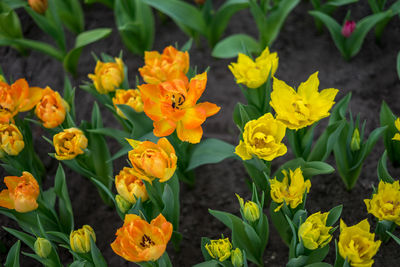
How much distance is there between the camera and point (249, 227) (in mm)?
1290

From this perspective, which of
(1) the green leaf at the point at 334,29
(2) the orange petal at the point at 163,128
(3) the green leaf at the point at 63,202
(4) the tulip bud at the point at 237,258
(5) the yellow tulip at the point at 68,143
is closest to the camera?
(4) the tulip bud at the point at 237,258

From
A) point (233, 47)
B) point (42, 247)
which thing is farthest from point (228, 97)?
point (42, 247)

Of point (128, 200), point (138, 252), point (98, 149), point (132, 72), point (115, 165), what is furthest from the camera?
point (132, 72)

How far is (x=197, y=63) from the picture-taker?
2.28m

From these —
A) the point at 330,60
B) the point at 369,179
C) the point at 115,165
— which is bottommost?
the point at 115,165

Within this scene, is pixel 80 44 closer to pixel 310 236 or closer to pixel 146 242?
pixel 146 242

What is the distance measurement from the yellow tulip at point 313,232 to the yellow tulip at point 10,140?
3.14 ft

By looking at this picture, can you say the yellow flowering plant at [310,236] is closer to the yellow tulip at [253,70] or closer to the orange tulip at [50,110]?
the yellow tulip at [253,70]

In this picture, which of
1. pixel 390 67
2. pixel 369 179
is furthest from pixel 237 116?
pixel 390 67

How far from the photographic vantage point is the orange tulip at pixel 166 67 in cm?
148

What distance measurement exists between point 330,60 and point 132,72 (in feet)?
3.32

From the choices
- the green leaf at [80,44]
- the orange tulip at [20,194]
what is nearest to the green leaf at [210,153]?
the orange tulip at [20,194]

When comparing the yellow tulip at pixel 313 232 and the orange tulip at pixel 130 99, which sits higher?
the orange tulip at pixel 130 99

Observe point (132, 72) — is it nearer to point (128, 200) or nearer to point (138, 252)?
point (128, 200)
